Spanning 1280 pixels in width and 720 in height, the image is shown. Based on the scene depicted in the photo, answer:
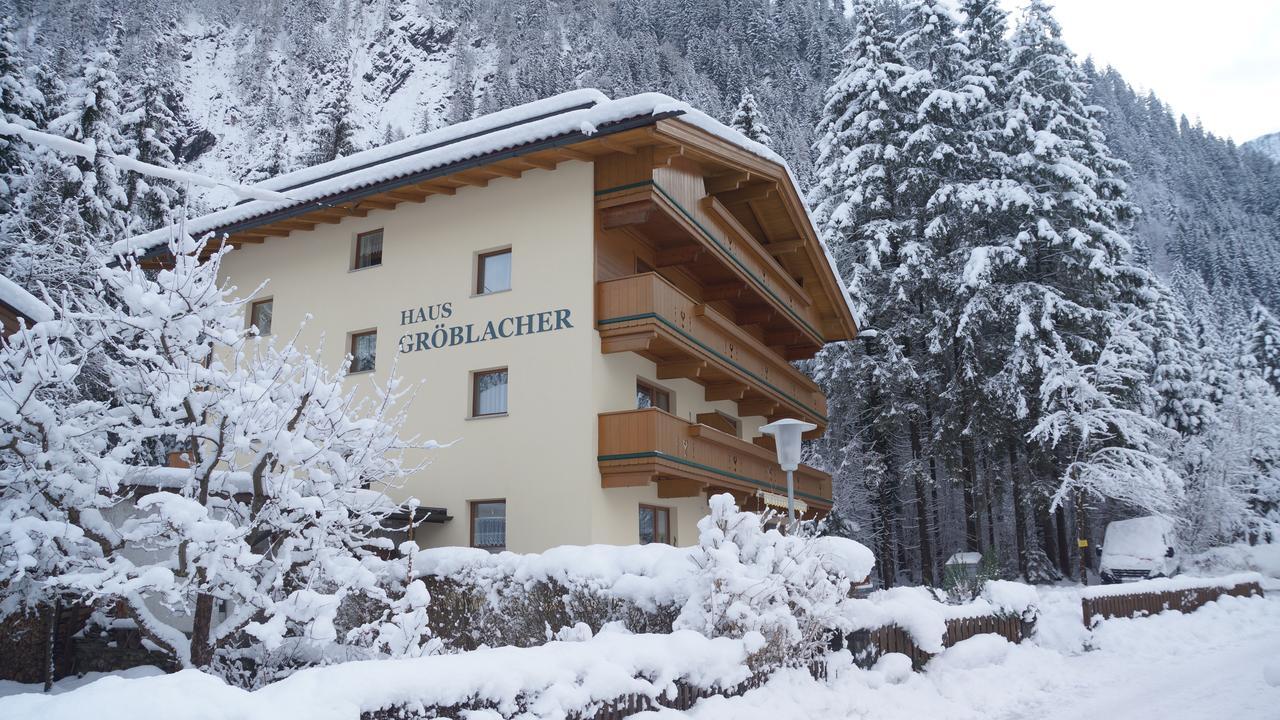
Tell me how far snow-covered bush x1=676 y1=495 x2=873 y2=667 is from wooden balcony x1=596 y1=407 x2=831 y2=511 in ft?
24.0

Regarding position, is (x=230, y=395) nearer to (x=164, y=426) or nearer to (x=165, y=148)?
(x=164, y=426)

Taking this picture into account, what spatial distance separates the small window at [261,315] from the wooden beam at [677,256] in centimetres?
1048

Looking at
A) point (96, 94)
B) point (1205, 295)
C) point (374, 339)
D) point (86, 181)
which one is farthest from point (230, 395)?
point (1205, 295)

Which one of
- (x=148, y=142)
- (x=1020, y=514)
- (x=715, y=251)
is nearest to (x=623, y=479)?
(x=715, y=251)

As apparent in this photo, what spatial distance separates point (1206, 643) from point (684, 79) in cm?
10664

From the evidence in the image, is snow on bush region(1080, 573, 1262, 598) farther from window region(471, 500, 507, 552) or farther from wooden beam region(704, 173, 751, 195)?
wooden beam region(704, 173, 751, 195)

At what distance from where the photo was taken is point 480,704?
5.79 meters

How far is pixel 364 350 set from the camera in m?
21.4

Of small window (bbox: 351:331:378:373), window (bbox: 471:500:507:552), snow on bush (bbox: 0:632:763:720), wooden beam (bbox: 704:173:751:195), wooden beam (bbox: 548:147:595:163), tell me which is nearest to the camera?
snow on bush (bbox: 0:632:763:720)

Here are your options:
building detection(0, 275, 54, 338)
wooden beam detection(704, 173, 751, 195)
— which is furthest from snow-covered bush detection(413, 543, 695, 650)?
wooden beam detection(704, 173, 751, 195)

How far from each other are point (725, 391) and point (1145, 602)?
34.9ft

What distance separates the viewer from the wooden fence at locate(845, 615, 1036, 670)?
10.4 meters

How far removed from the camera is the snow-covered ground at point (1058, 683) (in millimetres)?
8805

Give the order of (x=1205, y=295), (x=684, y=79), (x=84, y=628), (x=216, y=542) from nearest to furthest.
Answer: (x=216, y=542) → (x=84, y=628) → (x=1205, y=295) → (x=684, y=79)
